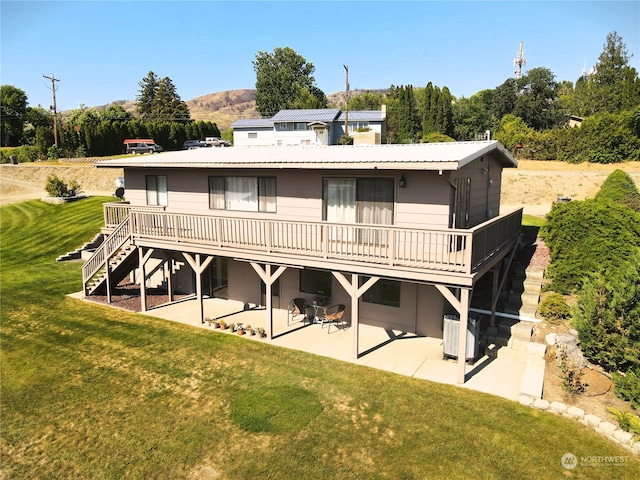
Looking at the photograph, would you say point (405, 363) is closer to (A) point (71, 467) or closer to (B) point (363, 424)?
(B) point (363, 424)

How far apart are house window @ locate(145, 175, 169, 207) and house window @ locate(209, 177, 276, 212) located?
8.32ft

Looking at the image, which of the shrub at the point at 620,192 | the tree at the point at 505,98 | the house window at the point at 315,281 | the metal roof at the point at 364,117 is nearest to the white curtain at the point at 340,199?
the house window at the point at 315,281

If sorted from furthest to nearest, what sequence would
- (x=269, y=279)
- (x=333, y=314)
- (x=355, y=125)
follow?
(x=355, y=125) < (x=333, y=314) < (x=269, y=279)

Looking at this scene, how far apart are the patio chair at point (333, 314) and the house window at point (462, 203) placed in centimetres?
420

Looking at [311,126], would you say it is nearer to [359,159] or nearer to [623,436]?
[359,159]

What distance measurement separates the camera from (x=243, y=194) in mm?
14914

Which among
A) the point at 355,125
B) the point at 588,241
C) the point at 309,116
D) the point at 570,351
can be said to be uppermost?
the point at 309,116

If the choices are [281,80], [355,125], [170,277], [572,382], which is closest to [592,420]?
[572,382]

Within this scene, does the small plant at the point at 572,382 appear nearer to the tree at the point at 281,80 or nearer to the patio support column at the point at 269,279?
the patio support column at the point at 269,279

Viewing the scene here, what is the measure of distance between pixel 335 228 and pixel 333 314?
104 inches

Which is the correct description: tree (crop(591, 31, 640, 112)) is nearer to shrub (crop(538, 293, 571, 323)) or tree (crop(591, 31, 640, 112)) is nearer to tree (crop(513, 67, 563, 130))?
tree (crop(513, 67, 563, 130))

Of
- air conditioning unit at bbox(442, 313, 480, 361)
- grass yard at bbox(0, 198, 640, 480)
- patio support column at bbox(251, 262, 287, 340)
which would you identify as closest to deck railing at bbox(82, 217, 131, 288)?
grass yard at bbox(0, 198, 640, 480)

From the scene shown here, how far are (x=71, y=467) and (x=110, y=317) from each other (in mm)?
8057
